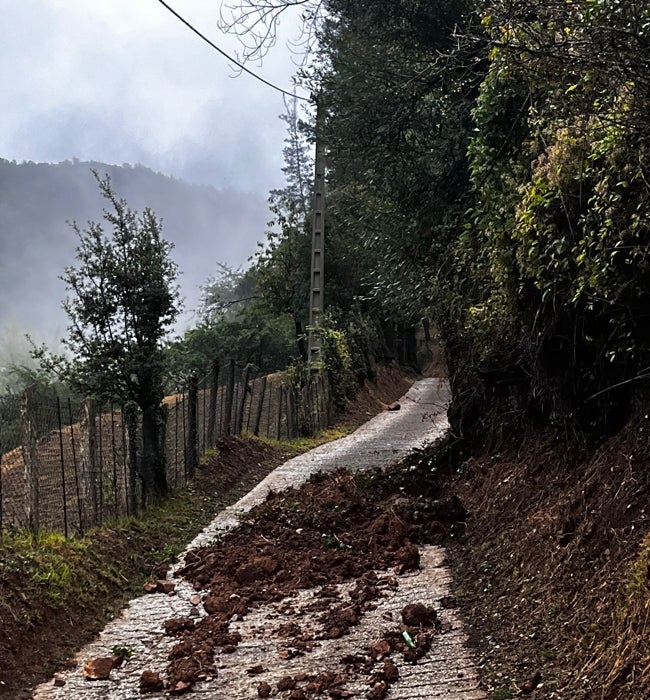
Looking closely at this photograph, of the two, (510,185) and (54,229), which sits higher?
(54,229)

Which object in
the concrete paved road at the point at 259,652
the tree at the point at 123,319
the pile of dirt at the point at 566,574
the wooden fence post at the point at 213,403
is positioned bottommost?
the concrete paved road at the point at 259,652

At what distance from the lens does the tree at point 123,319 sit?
31.9ft

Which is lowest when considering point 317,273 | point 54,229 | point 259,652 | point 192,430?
point 259,652

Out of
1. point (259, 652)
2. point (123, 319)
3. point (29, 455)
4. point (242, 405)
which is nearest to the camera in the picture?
point (259, 652)

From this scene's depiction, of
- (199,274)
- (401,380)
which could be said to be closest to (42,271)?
(199,274)

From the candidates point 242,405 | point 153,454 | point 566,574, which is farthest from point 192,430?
point 566,574

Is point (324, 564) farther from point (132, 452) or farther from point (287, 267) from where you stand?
Answer: point (287, 267)

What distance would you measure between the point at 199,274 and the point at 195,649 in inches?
6238

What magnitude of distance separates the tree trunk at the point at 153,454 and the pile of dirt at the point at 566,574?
4.50 m

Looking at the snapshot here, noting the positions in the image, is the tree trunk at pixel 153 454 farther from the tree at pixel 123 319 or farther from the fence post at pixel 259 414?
the fence post at pixel 259 414

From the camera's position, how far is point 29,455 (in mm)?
6945

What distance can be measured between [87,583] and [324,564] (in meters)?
2.06

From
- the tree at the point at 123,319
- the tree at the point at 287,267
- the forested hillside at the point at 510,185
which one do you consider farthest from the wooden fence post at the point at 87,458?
the tree at the point at 287,267

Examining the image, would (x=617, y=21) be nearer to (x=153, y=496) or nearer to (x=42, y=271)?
(x=153, y=496)
